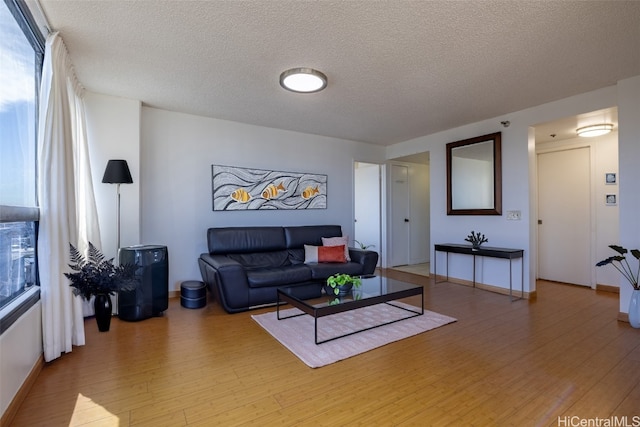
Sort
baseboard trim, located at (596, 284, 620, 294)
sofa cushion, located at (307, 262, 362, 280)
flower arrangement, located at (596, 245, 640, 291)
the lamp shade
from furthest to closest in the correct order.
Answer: baseboard trim, located at (596, 284, 620, 294)
sofa cushion, located at (307, 262, 362, 280)
the lamp shade
flower arrangement, located at (596, 245, 640, 291)

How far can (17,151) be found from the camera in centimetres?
197

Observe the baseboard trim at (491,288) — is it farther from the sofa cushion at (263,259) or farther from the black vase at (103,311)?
the black vase at (103,311)

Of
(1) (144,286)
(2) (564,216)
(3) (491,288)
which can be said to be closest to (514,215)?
(3) (491,288)

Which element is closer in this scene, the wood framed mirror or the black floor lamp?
the black floor lamp

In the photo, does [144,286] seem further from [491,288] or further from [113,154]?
[491,288]

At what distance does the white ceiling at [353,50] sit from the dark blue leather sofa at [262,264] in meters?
1.73

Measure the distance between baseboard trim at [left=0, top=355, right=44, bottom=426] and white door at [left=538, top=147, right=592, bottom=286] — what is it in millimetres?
6281

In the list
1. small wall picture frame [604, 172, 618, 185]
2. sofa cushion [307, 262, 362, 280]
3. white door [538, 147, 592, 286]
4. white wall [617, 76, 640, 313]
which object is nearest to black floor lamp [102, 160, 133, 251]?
sofa cushion [307, 262, 362, 280]

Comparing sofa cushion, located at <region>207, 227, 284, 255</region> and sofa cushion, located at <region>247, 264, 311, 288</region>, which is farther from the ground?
sofa cushion, located at <region>207, 227, 284, 255</region>

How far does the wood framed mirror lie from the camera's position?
4.32m

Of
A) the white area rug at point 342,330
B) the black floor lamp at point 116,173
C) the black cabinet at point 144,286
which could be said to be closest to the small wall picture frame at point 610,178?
the white area rug at point 342,330

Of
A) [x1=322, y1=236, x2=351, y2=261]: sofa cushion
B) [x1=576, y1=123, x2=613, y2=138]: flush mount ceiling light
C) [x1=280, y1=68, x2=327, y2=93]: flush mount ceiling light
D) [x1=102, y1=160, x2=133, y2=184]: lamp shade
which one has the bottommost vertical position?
[x1=322, y1=236, x2=351, y2=261]: sofa cushion

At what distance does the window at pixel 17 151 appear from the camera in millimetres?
1771

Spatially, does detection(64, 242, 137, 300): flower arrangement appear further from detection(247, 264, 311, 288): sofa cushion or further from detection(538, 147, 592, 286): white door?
detection(538, 147, 592, 286): white door
